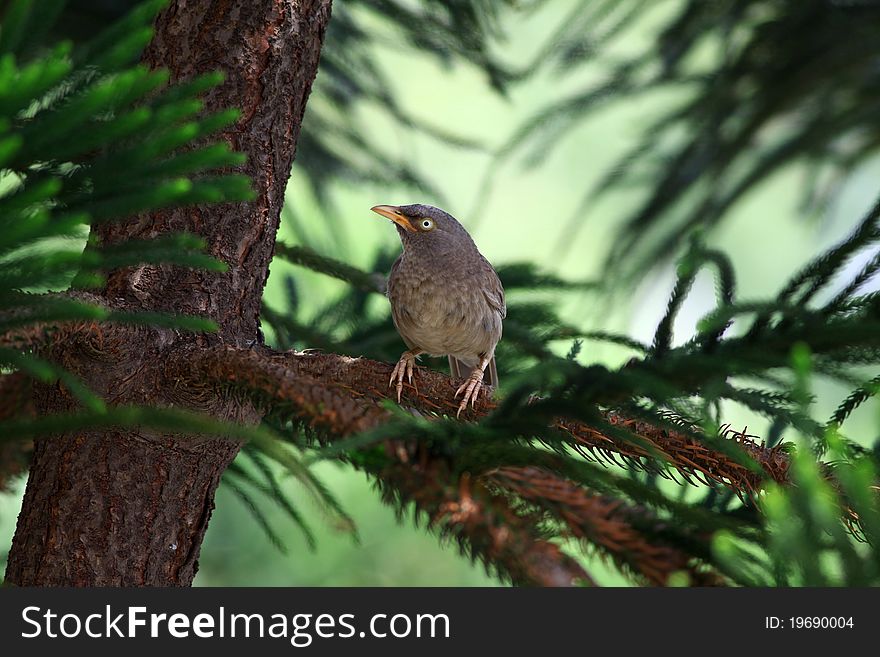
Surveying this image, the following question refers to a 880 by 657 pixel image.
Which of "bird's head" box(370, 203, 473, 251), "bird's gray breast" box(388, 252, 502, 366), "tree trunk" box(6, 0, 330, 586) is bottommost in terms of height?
"tree trunk" box(6, 0, 330, 586)

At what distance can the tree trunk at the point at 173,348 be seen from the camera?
154 cm

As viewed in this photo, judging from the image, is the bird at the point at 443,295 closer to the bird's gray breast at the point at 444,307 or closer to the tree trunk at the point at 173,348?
the bird's gray breast at the point at 444,307

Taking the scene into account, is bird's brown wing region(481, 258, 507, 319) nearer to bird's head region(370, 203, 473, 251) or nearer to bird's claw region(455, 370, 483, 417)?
bird's head region(370, 203, 473, 251)

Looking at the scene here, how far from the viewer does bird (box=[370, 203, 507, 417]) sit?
2799 millimetres

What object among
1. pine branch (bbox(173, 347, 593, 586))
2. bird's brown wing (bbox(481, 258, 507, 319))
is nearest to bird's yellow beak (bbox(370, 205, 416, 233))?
bird's brown wing (bbox(481, 258, 507, 319))

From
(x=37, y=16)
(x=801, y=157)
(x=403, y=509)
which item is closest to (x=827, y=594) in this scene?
(x=403, y=509)

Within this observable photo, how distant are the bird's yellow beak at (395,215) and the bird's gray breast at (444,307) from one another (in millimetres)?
198

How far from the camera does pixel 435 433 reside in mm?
1062

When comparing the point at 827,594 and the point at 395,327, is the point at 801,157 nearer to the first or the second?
the point at 395,327

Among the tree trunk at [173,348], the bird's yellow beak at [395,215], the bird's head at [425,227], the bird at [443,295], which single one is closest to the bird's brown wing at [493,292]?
the bird at [443,295]

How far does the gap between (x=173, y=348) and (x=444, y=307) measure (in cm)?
142

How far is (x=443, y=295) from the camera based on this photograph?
2926 millimetres

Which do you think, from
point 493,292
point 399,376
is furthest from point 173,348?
point 493,292

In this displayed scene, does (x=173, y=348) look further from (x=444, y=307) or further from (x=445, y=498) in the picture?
(x=444, y=307)
